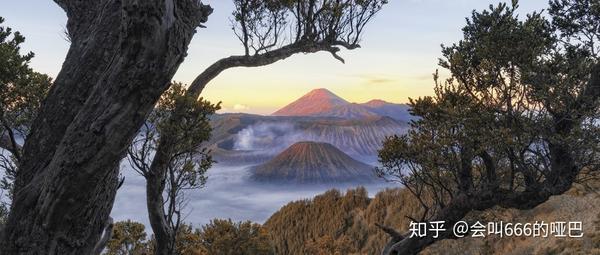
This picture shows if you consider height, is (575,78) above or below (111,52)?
above

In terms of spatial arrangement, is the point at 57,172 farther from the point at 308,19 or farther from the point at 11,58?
the point at 308,19

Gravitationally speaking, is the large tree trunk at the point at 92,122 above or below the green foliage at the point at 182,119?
below

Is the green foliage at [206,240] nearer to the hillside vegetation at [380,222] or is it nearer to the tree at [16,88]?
the hillside vegetation at [380,222]

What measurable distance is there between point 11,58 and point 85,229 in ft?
24.7

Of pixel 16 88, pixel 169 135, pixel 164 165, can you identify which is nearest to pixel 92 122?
pixel 169 135

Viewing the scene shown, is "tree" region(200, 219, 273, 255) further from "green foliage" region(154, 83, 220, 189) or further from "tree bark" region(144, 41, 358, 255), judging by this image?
"green foliage" region(154, 83, 220, 189)

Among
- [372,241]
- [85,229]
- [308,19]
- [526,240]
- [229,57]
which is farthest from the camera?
[372,241]

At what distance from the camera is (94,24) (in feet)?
18.5

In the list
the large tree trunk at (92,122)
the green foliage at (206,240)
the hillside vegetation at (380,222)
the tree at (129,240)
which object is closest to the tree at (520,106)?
the hillside vegetation at (380,222)

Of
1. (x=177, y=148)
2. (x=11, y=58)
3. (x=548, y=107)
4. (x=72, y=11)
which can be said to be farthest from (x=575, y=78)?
(x=11, y=58)

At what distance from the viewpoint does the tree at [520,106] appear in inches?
372

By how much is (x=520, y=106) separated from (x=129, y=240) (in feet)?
58.2

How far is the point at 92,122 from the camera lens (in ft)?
14.0

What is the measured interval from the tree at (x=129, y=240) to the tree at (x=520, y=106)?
1448 centimetres
